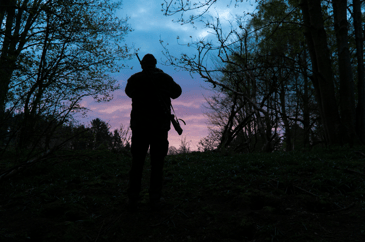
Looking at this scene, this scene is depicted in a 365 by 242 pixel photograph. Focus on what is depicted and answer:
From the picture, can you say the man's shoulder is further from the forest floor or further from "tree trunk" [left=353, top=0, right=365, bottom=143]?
"tree trunk" [left=353, top=0, right=365, bottom=143]

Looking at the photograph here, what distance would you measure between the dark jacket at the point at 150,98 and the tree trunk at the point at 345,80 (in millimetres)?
8187

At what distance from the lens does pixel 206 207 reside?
167 inches

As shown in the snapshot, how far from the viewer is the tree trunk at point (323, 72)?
9.15 meters

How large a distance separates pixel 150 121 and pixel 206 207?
6.52 ft

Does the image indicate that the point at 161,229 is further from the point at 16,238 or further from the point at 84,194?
the point at 84,194

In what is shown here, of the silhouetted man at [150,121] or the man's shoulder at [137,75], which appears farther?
the man's shoulder at [137,75]

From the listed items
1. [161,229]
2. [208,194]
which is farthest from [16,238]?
[208,194]

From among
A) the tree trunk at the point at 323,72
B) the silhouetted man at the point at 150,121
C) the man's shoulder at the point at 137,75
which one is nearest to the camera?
the silhouetted man at the point at 150,121

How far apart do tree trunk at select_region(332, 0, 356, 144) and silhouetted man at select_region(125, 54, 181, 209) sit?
8240 millimetres

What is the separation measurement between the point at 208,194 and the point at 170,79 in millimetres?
2662

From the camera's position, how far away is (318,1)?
32.1ft

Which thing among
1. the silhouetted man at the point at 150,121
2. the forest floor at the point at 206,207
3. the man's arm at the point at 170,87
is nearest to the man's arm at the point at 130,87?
the silhouetted man at the point at 150,121

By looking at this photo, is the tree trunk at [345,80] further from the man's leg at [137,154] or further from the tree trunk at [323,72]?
the man's leg at [137,154]

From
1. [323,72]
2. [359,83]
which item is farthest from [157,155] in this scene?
[359,83]
